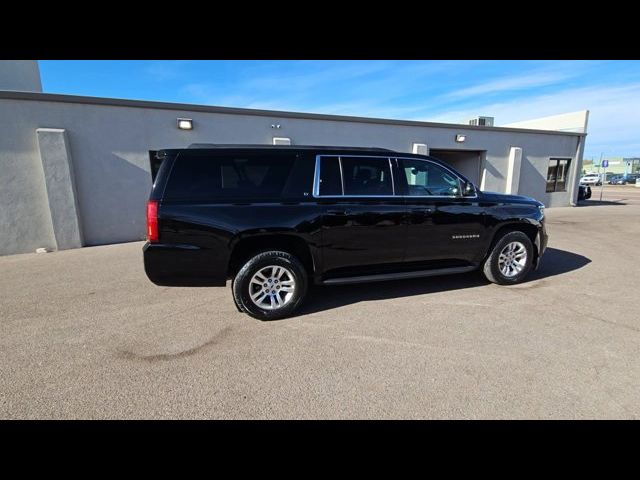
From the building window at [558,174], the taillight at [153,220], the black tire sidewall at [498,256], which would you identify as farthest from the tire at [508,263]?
the building window at [558,174]

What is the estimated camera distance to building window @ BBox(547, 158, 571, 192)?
50.8 ft

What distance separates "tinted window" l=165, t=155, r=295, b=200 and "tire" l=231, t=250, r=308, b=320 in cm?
81

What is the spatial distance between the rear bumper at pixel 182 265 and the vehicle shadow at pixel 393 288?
3.90 ft

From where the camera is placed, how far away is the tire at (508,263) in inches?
189

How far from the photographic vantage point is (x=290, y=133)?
32.6ft

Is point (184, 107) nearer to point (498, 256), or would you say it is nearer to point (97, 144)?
point (97, 144)

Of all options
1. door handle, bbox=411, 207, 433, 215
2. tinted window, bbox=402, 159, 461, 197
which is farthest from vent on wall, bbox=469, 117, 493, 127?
door handle, bbox=411, 207, 433, 215

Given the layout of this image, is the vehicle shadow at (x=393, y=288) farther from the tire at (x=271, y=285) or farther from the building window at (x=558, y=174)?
the building window at (x=558, y=174)

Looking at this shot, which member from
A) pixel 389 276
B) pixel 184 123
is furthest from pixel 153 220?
pixel 184 123

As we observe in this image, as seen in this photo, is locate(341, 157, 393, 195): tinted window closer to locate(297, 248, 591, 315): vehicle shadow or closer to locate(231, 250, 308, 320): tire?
locate(231, 250, 308, 320): tire

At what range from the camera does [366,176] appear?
416 cm

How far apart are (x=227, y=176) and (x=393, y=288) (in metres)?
2.90

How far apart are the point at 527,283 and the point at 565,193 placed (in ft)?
48.2
